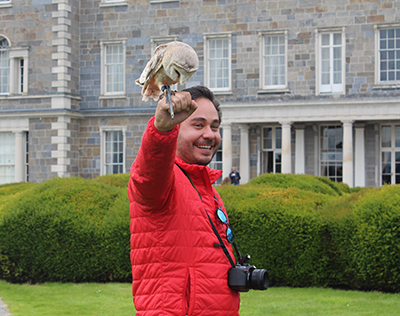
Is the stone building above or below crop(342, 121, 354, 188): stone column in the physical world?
above

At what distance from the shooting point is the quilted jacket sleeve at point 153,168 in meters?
2.36

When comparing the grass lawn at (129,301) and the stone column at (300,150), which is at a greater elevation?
the stone column at (300,150)

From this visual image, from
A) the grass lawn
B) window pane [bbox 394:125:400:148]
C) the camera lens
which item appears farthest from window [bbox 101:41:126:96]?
the camera lens

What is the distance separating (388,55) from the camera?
23.3m

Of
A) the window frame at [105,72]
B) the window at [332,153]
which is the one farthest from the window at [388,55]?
the window frame at [105,72]

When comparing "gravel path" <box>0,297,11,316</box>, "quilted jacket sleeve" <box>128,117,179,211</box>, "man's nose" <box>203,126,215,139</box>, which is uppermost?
"man's nose" <box>203,126,215,139</box>

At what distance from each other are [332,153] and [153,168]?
75.5 ft

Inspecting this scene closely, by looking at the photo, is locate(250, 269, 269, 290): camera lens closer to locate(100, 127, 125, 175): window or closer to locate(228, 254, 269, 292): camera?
locate(228, 254, 269, 292): camera

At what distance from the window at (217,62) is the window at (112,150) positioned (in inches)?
200

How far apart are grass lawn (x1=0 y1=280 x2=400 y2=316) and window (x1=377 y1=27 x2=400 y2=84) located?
1689 centimetres

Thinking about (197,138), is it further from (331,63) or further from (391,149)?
(391,149)

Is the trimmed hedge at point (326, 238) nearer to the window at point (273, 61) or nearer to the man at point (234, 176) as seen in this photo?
the man at point (234, 176)

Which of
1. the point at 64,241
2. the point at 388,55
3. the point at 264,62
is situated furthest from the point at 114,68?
the point at 64,241

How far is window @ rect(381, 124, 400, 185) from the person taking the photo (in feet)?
77.9
